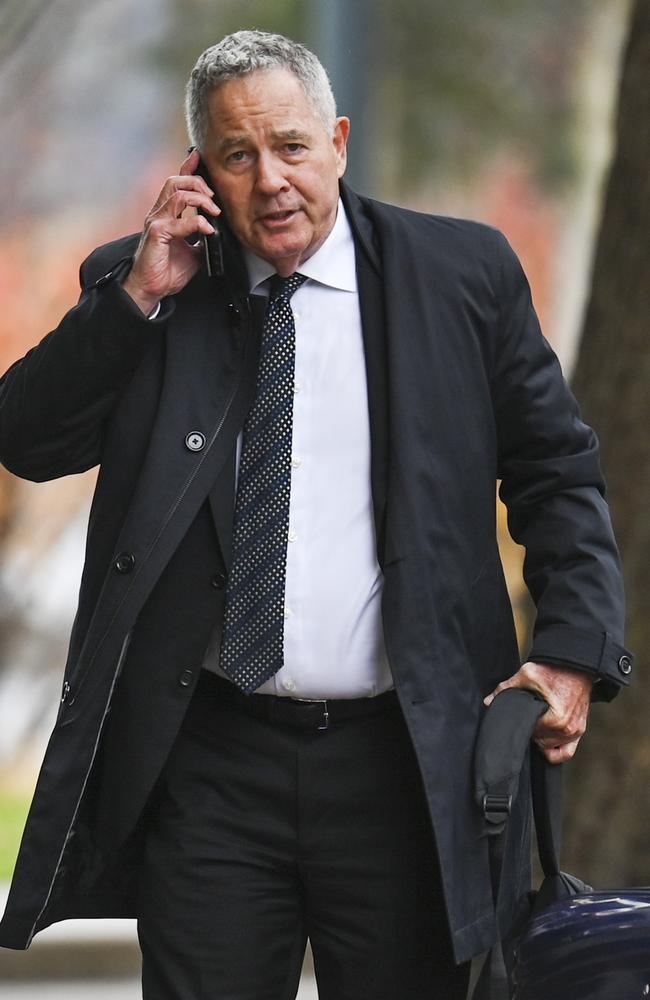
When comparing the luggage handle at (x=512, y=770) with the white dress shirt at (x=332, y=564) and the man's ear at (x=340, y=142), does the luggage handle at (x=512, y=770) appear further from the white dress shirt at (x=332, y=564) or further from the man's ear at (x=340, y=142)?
the man's ear at (x=340, y=142)

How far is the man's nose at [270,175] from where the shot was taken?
268 centimetres

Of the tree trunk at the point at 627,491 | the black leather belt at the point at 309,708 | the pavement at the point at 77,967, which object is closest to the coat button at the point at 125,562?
the black leather belt at the point at 309,708

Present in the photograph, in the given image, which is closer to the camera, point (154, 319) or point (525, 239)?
point (154, 319)

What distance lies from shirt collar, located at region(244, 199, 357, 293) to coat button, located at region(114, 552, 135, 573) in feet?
1.60

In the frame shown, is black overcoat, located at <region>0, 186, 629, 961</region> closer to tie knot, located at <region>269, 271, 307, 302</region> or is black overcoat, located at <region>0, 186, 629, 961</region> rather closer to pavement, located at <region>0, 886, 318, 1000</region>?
tie knot, located at <region>269, 271, 307, 302</region>

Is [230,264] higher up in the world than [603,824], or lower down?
higher up

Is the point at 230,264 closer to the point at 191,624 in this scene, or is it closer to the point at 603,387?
the point at 191,624

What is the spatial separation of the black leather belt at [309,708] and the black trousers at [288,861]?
2cm

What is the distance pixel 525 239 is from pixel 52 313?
185cm

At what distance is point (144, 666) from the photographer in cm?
275

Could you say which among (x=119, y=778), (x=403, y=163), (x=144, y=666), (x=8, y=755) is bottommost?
(x=8, y=755)

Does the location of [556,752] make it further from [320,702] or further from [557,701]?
[320,702]

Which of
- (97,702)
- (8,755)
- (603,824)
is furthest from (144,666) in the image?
(8,755)

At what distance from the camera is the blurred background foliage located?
6656mm
